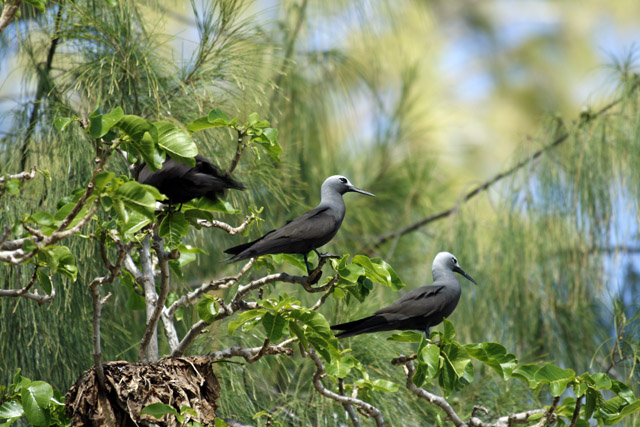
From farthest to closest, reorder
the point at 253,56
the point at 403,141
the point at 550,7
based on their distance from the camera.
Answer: the point at 550,7 < the point at 403,141 < the point at 253,56

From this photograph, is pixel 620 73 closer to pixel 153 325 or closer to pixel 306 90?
pixel 306 90

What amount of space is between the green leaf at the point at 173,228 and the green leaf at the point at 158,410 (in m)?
0.31

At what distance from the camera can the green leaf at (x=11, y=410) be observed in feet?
4.88

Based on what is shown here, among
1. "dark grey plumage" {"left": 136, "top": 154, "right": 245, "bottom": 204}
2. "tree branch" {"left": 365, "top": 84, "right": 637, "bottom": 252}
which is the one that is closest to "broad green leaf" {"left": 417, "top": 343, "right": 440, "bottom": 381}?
"dark grey plumage" {"left": 136, "top": 154, "right": 245, "bottom": 204}

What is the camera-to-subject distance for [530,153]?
2.86 metres

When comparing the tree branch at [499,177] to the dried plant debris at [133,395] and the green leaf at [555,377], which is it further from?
the dried plant debris at [133,395]

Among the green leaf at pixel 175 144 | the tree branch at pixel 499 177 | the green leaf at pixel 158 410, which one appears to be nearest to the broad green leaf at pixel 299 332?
the green leaf at pixel 158 410

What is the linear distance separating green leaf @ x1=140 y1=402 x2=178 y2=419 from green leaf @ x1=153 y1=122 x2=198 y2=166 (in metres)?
0.45

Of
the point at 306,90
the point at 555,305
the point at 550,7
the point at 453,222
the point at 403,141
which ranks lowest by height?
the point at 555,305

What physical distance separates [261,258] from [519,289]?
1.25m

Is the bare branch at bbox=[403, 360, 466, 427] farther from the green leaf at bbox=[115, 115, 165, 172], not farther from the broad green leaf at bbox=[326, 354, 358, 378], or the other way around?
the green leaf at bbox=[115, 115, 165, 172]

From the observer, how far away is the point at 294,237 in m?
1.73

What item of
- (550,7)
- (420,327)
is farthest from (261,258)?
(550,7)

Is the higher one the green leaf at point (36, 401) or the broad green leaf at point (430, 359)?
the broad green leaf at point (430, 359)
